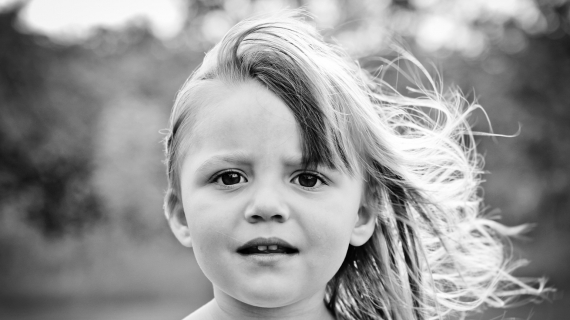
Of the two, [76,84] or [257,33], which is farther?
[76,84]

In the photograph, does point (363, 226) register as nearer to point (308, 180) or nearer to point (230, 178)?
point (308, 180)

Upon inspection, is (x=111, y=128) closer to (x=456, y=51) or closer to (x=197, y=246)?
(x=456, y=51)

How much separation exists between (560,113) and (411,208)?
42.2ft

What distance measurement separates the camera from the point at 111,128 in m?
13.4

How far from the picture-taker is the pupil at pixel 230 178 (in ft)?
5.17

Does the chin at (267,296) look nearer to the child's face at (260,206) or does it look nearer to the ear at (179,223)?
the child's face at (260,206)

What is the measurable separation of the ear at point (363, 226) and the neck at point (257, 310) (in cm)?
22

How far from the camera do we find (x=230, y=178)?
5.19ft

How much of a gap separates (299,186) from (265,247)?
0.59 feet

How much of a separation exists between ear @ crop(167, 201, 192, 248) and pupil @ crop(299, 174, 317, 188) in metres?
0.41

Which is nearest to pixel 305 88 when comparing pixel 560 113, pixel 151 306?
pixel 151 306

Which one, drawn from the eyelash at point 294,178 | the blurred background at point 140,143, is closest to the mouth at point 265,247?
the eyelash at point 294,178

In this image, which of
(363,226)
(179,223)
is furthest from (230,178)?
(363,226)

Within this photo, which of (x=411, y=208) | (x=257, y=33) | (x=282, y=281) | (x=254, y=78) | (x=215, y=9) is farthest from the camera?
(x=215, y=9)
